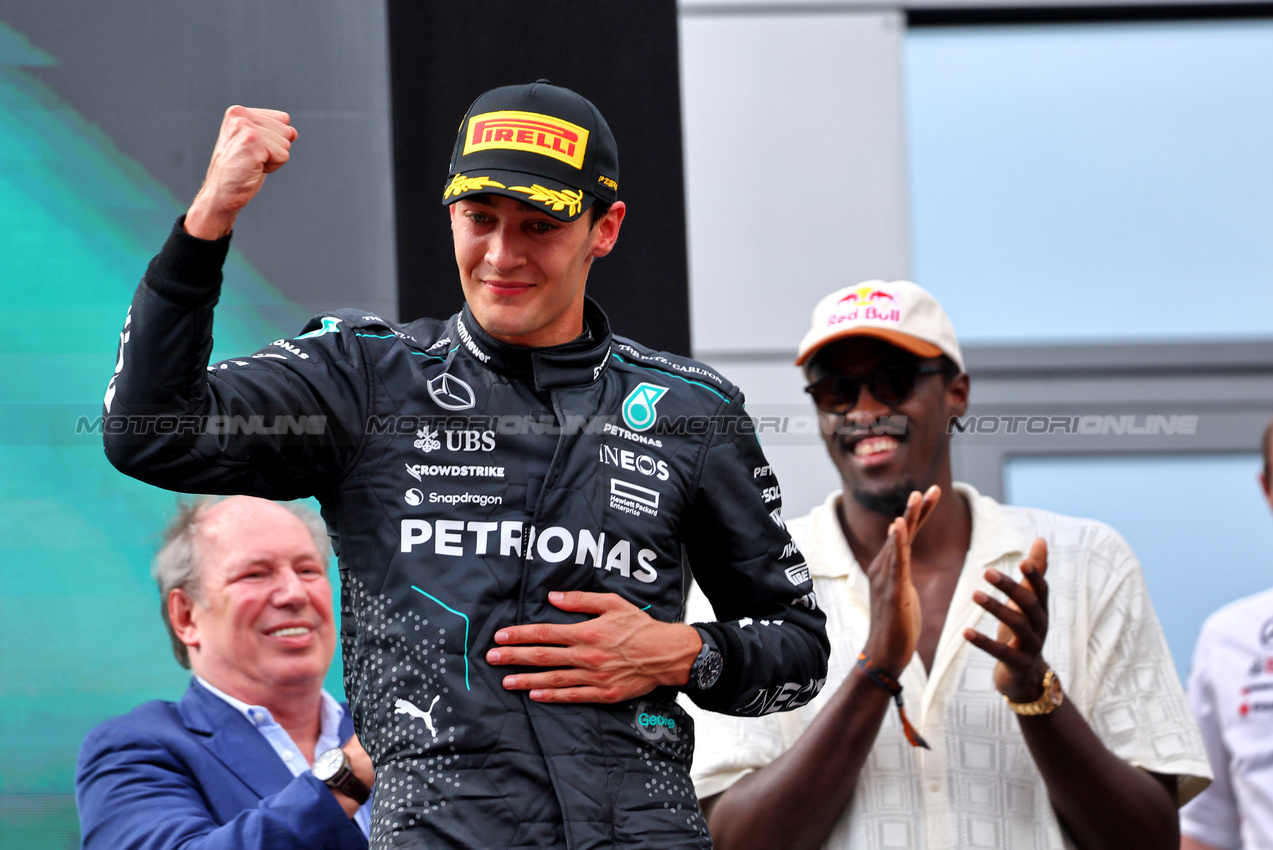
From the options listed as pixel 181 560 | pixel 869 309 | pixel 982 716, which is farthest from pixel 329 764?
pixel 869 309

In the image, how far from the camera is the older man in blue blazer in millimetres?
2031

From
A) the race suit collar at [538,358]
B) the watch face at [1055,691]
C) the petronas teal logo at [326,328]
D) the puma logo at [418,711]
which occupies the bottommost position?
the puma logo at [418,711]

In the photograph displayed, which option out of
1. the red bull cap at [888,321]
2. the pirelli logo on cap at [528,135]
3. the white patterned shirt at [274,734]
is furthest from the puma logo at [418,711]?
the red bull cap at [888,321]

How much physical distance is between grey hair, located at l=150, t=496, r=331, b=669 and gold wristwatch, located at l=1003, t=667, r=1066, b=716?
4.02 ft

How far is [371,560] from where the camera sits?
1501mm

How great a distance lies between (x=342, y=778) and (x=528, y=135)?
1053 mm

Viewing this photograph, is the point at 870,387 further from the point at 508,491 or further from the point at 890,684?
the point at 508,491

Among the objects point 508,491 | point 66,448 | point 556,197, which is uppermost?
point 556,197

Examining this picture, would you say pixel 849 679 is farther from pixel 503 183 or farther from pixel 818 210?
pixel 818 210

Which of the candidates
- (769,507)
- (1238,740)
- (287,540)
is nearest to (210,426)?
(769,507)

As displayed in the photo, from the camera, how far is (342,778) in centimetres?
205

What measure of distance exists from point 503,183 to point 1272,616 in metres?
2.24

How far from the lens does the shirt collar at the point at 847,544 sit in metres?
2.50

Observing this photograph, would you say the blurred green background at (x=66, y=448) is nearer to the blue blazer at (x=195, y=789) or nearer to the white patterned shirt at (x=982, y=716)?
the blue blazer at (x=195, y=789)
